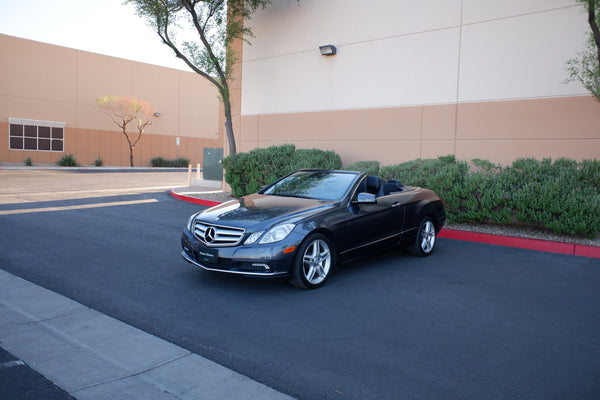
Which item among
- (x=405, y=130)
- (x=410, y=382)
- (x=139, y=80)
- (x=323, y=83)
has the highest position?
(x=139, y=80)

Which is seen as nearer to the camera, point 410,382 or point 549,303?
point 410,382

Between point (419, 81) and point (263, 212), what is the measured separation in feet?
26.5

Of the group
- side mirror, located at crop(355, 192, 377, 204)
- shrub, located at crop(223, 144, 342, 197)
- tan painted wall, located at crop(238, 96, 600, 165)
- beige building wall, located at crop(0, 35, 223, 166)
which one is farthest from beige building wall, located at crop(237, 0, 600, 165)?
beige building wall, located at crop(0, 35, 223, 166)

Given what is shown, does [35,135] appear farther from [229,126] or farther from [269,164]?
[269,164]

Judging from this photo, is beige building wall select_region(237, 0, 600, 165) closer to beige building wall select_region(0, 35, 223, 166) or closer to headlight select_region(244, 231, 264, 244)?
headlight select_region(244, 231, 264, 244)

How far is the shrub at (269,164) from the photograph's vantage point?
13156 millimetres

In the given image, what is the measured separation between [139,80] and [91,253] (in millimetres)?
37892

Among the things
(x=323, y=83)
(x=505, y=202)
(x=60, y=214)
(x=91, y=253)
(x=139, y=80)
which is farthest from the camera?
(x=139, y=80)

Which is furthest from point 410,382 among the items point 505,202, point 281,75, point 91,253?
point 281,75

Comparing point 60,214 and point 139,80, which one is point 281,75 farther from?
point 139,80

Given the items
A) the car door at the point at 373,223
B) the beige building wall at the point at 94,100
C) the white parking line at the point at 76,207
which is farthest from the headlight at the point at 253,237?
the beige building wall at the point at 94,100

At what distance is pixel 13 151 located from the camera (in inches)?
1373

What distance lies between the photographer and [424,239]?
8008 millimetres

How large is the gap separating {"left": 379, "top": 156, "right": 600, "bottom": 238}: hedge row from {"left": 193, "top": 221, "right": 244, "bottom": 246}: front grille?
5.85 meters
